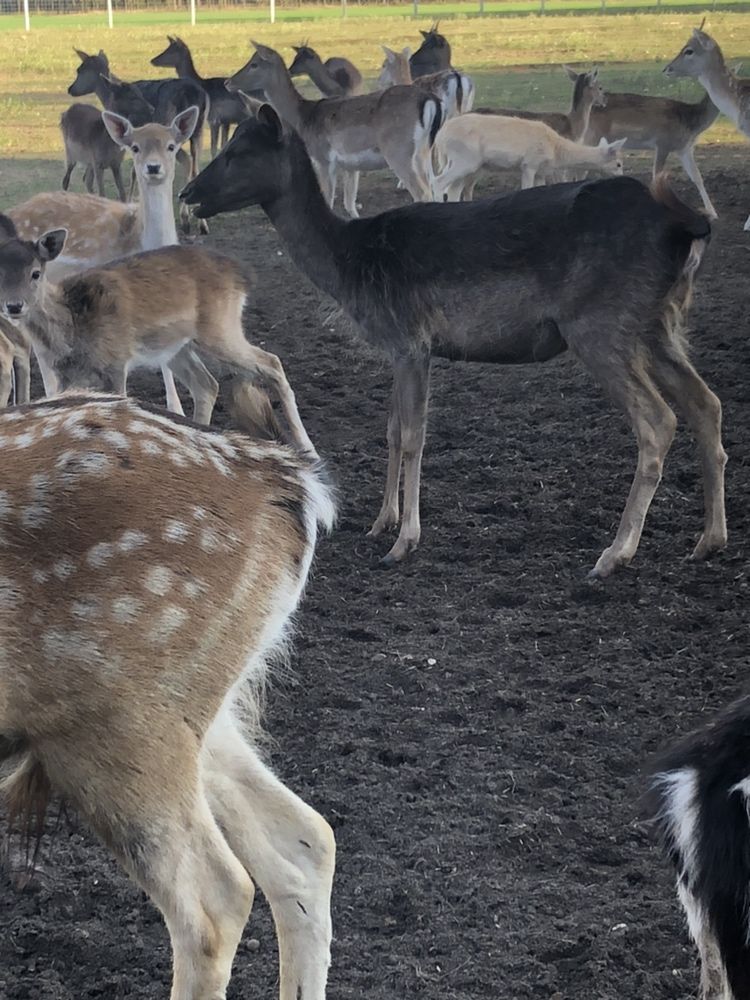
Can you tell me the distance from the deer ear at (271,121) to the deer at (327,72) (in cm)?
874

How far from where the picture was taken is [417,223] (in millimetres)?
5430

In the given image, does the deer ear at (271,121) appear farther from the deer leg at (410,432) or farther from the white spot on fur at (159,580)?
the white spot on fur at (159,580)

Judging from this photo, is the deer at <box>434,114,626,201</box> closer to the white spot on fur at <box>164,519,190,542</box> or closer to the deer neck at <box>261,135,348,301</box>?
the deer neck at <box>261,135,348,301</box>

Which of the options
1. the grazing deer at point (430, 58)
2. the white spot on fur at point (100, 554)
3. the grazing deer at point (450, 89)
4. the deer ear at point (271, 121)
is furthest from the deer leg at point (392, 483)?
the grazing deer at point (430, 58)

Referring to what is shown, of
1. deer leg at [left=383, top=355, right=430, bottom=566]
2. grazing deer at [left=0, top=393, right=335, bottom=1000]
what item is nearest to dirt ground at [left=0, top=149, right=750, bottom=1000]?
deer leg at [left=383, top=355, right=430, bottom=566]

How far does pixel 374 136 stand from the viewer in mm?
11445

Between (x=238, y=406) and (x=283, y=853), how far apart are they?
1038 mm

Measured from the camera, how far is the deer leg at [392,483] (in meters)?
5.38

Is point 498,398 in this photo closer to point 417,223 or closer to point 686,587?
point 417,223

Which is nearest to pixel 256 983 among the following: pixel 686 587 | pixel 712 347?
pixel 686 587

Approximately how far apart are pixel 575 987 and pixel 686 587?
216 centimetres

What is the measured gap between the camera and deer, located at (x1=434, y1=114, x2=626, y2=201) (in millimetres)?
10656

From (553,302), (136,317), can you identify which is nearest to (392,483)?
(553,302)

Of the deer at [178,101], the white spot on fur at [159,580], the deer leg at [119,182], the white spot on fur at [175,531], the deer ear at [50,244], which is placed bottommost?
the deer leg at [119,182]
